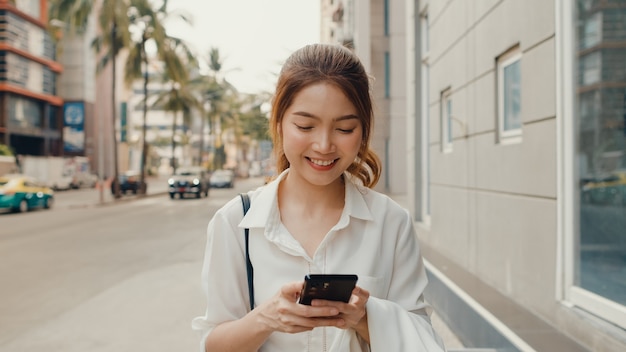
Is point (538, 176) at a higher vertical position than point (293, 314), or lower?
higher

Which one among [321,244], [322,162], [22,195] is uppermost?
[322,162]

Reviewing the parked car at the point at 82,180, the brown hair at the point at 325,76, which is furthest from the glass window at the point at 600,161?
the parked car at the point at 82,180

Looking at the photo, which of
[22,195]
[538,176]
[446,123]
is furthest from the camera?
[22,195]

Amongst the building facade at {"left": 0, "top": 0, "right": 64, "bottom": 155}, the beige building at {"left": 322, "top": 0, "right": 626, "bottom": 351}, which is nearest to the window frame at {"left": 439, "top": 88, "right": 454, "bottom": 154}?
the beige building at {"left": 322, "top": 0, "right": 626, "bottom": 351}

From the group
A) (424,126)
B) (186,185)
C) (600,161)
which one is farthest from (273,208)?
(186,185)

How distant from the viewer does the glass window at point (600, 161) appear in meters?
4.60

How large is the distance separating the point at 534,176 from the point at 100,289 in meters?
5.69

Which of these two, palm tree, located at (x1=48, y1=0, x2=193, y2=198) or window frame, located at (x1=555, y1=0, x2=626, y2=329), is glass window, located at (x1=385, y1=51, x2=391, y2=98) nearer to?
palm tree, located at (x1=48, y1=0, x2=193, y2=198)

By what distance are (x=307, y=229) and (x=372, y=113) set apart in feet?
1.36

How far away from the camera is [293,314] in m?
1.67

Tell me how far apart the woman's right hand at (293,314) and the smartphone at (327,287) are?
0.08ft

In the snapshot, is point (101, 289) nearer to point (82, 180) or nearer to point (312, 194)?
point (312, 194)

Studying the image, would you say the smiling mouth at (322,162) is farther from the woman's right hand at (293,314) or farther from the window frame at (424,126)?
the window frame at (424,126)

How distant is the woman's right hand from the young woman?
62 mm
